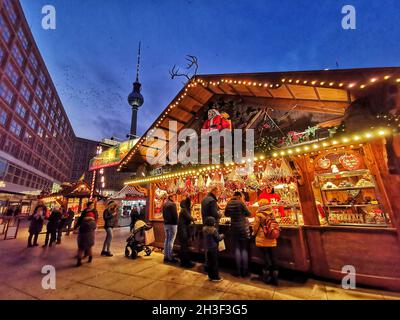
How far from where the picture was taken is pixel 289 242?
533 centimetres

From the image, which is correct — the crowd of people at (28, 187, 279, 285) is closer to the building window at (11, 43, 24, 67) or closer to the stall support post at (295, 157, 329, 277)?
the stall support post at (295, 157, 329, 277)

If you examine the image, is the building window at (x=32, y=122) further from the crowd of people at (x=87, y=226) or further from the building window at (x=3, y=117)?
the crowd of people at (x=87, y=226)

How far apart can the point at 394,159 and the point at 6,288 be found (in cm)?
1015

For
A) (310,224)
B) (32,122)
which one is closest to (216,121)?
(310,224)

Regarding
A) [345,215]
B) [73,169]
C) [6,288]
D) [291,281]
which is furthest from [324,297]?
[73,169]

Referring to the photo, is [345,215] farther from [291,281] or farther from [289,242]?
[291,281]

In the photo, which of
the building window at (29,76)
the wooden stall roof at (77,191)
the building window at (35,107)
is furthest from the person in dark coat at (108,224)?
the building window at (35,107)

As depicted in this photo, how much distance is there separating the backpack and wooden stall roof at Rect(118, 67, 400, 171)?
398 cm

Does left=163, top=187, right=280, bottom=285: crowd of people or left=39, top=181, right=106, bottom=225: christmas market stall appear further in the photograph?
left=39, top=181, right=106, bottom=225: christmas market stall

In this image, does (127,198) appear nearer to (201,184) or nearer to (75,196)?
(75,196)

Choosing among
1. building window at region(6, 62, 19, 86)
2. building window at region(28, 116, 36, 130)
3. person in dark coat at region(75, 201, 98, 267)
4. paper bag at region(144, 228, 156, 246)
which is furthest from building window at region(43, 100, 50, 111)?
paper bag at region(144, 228, 156, 246)

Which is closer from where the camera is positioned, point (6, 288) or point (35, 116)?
point (6, 288)

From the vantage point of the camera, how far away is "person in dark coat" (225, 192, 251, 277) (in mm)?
5289

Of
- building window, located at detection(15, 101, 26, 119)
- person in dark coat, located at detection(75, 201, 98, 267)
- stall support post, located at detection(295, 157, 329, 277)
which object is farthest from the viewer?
building window, located at detection(15, 101, 26, 119)
